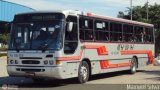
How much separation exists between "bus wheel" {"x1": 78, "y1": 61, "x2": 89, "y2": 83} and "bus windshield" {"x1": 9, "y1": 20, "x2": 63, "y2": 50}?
1.77 metres

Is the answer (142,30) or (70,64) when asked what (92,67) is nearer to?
(70,64)

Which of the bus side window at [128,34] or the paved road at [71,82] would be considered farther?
the bus side window at [128,34]

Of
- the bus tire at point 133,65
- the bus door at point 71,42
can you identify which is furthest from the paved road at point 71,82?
the bus door at point 71,42

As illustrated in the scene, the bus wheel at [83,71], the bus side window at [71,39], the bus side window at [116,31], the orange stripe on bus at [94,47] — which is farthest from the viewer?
the bus side window at [116,31]

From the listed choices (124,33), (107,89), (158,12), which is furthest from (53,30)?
(158,12)

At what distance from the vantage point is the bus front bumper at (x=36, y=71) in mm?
16312

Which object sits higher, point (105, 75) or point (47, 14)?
point (47, 14)

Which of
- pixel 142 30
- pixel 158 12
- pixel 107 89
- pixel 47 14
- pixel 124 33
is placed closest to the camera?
pixel 107 89

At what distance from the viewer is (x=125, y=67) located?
2273cm

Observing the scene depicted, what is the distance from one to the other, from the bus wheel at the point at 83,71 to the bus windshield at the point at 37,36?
1.77m

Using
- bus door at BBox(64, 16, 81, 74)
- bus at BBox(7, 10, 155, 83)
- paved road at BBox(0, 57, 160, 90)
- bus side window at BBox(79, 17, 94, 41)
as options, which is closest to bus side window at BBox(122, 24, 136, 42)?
paved road at BBox(0, 57, 160, 90)

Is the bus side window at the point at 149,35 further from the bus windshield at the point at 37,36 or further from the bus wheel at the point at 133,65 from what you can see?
the bus windshield at the point at 37,36

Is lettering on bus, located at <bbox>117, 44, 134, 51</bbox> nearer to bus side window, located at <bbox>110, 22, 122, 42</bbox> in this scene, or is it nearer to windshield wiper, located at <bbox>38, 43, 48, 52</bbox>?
bus side window, located at <bbox>110, 22, 122, 42</bbox>

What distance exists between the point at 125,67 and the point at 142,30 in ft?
11.2
